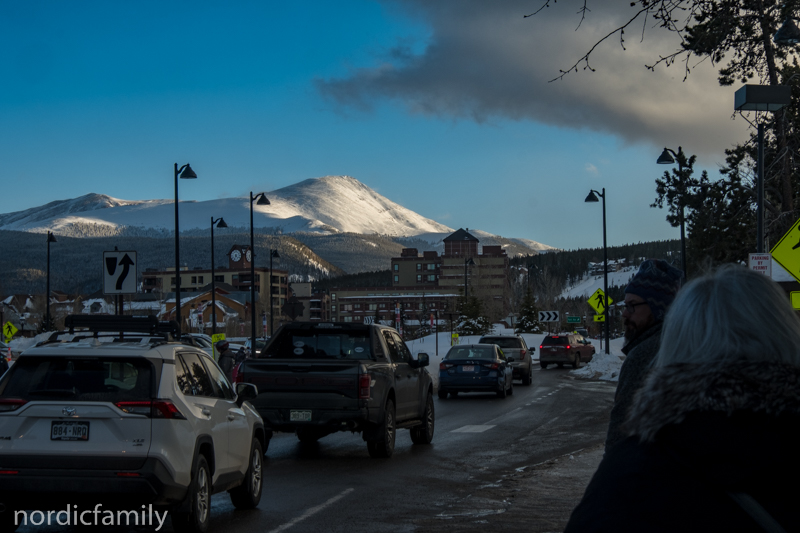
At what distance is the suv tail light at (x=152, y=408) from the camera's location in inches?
297

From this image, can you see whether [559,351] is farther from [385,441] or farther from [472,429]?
[385,441]

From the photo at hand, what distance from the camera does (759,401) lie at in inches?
89.2

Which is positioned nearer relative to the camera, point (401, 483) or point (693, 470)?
point (693, 470)

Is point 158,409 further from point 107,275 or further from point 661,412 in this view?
point 107,275

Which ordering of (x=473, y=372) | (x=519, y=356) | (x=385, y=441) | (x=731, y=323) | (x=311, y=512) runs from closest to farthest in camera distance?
(x=731, y=323) < (x=311, y=512) < (x=385, y=441) < (x=473, y=372) < (x=519, y=356)

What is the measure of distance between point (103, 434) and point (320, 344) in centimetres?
749

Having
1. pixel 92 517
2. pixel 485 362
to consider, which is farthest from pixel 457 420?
pixel 92 517

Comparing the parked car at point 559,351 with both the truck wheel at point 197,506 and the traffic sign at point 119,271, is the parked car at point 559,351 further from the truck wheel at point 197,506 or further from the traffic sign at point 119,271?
the truck wheel at point 197,506

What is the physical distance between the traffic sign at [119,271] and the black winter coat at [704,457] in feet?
62.6

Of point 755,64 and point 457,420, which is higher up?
point 755,64

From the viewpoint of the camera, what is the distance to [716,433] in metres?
2.24

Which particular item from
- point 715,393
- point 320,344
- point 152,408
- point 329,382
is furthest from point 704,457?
point 320,344

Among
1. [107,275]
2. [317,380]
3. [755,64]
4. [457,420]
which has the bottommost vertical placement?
[457,420]

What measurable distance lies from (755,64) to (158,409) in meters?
12.8
